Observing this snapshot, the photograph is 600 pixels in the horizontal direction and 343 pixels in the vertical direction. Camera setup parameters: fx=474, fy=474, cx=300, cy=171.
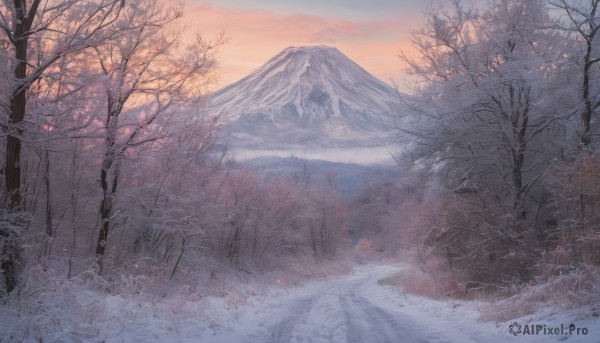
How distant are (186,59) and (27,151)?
490 centimetres

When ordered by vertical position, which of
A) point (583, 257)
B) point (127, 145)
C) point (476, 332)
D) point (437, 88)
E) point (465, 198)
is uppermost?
point (437, 88)

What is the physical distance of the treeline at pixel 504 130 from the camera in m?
12.6

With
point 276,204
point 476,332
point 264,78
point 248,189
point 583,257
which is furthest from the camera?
point 264,78

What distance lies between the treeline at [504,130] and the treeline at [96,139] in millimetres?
7501

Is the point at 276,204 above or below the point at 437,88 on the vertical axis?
below

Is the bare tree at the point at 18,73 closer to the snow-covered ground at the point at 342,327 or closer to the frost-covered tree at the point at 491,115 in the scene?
the snow-covered ground at the point at 342,327

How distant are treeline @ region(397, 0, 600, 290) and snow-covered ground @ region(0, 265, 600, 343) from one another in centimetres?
295

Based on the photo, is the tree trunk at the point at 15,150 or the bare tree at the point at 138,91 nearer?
the tree trunk at the point at 15,150

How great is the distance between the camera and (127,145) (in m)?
12.4

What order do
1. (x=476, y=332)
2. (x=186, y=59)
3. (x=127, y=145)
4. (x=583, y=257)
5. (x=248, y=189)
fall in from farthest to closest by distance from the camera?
(x=248, y=189) → (x=186, y=59) → (x=127, y=145) → (x=583, y=257) → (x=476, y=332)

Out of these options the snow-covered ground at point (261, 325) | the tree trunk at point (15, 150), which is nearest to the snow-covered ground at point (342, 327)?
the snow-covered ground at point (261, 325)

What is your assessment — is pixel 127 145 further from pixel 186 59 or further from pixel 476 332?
pixel 476 332

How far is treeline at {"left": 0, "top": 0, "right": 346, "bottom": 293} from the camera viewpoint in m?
7.90

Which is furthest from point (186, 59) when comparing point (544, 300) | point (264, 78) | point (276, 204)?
point (264, 78)
